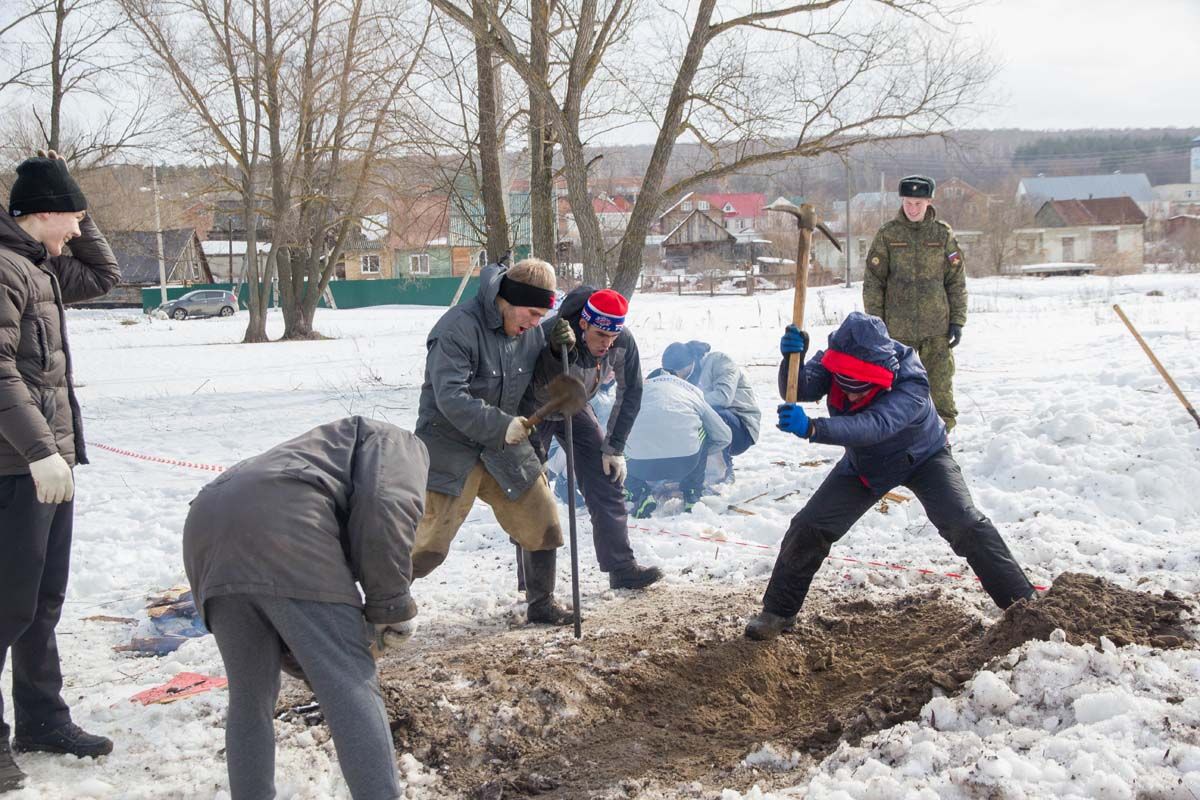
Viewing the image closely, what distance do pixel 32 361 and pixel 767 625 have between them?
3077 mm

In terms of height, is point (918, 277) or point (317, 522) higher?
point (918, 277)

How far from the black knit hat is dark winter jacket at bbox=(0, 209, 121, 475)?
144mm

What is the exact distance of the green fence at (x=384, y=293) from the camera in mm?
48281

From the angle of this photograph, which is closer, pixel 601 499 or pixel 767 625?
pixel 767 625

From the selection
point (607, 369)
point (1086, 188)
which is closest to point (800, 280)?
point (607, 369)

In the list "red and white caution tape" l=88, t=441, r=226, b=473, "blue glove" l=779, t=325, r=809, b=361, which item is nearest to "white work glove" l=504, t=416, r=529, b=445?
"blue glove" l=779, t=325, r=809, b=361

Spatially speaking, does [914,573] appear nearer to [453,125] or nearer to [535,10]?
[535,10]

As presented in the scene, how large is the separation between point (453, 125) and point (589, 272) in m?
2.38

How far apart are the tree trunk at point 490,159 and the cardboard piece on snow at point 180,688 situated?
661 centimetres

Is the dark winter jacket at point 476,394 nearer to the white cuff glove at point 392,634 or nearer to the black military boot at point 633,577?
the black military boot at point 633,577

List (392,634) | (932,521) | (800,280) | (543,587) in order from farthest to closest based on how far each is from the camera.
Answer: (543,587), (800,280), (932,521), (392,634)

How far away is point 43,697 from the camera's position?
138 inches

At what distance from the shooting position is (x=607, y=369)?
5.23 metres

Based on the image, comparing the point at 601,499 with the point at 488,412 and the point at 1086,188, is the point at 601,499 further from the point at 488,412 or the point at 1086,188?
the point at 1086,188
